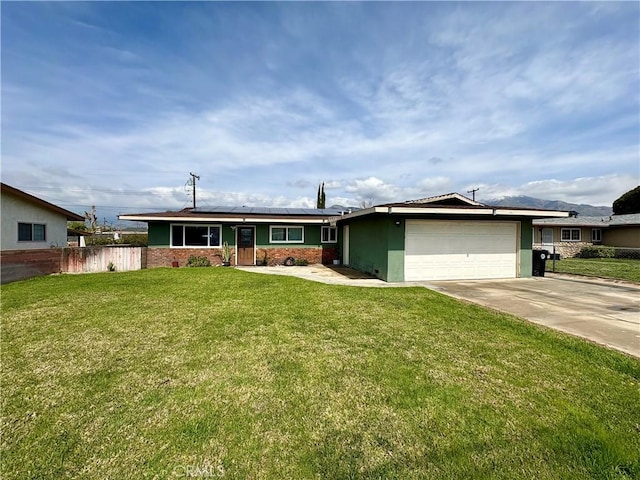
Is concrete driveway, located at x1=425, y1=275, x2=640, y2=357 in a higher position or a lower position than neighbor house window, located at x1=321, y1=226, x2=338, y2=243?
lower

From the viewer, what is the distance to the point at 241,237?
1609cm

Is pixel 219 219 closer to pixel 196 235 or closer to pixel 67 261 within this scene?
pixel 196 235

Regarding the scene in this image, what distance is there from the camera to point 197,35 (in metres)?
9.64

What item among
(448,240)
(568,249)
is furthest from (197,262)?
(568,249)

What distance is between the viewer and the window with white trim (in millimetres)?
17172

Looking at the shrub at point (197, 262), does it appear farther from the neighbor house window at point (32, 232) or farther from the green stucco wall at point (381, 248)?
the green stucco wall at point (381, 248)

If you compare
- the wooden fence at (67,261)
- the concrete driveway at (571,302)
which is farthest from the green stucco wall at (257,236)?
the concrete driveway at (571,302)

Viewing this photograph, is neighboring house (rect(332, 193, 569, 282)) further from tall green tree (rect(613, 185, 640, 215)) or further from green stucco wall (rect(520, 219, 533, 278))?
tall green tree (rect(613, 185, 640, 215))

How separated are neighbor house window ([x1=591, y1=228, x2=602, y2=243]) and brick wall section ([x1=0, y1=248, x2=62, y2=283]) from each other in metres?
35.5

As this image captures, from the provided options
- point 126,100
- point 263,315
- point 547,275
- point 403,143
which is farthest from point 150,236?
point 547,275

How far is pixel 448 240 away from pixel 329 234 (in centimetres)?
735

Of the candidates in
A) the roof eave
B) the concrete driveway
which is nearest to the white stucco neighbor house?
the roof eave

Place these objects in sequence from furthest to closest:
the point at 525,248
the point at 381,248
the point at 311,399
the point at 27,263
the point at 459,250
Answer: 1. the point at 525,248
2. the point at 459,250
3. the point at 381,248
4. the point at 27,263
5. the point at 311,399

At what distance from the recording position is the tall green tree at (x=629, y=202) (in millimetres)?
32219
